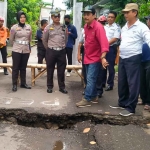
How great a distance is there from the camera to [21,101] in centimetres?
610

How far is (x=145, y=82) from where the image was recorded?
590 cm

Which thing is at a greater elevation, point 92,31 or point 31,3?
point 31,3

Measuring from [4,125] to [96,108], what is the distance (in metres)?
1.77

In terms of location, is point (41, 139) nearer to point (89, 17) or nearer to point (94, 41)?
point (94, 41)

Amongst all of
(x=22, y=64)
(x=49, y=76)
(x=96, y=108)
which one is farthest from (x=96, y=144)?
(x=22, y=64)

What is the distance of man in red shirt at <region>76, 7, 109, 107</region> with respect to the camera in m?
5.53

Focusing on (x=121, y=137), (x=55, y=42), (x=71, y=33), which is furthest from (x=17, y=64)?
(x=121, y=137)

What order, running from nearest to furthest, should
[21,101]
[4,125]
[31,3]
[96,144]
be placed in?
1. [96,144]
2. [4,125]
3. [21,101]
4. [31,3]

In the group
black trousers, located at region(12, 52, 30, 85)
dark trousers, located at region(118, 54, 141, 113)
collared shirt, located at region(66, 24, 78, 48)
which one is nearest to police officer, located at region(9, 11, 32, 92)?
black trousers, located at region(12, 52, 30, 85)

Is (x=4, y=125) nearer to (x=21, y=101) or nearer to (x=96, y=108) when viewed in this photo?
(x=21, y=101)

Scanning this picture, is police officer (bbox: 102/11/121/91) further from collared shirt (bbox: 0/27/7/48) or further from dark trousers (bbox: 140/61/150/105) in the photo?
collared shirt (bbox: 0/27/7/48)

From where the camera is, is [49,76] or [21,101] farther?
[49,76]

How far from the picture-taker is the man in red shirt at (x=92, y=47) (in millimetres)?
5531

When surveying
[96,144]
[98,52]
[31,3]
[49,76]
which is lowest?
[96,144]
